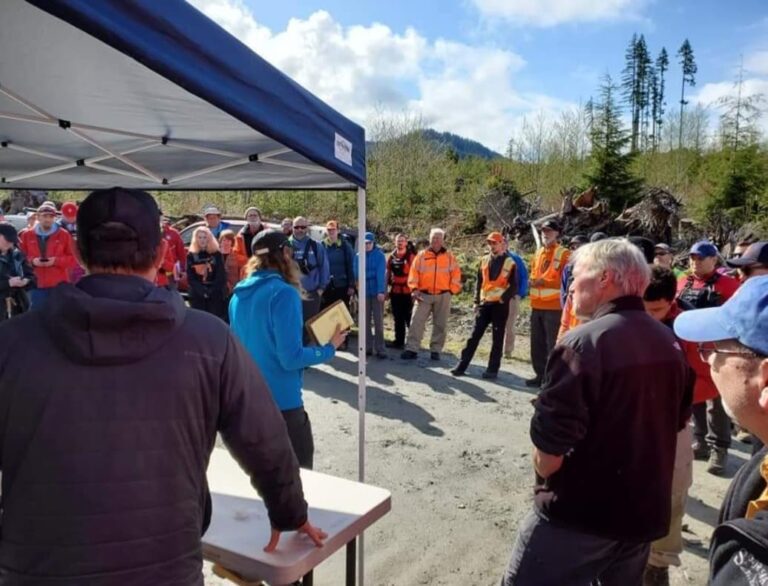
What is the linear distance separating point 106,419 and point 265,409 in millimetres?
399

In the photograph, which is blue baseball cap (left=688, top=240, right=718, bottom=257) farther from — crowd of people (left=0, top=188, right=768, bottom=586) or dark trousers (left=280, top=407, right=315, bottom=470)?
dark trousers (left=280, top=407, right=315, bottom=470)

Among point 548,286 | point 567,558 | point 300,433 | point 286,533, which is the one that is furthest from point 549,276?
point 286,533

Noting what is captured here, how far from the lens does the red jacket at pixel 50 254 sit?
7574 mm

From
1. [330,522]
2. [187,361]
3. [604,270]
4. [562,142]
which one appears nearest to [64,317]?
[187,361]

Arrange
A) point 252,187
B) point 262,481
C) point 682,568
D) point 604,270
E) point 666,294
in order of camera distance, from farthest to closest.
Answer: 1. point 252,187
2. point 682,568
3. point 666,294
4. point 604,270
5. point 262,481

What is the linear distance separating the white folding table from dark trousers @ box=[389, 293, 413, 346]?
6.51 m

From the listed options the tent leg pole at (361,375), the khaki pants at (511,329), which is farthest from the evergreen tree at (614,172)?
the tent leg pole at (361,375)

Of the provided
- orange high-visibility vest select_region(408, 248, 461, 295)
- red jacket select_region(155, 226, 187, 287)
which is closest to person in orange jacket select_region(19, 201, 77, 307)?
red jacket select_region(155, 226, 187, 287)

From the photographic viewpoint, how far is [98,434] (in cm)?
128

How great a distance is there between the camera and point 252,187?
3.90 m

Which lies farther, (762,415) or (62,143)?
(62,143)

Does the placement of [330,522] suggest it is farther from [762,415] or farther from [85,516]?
[762,415]

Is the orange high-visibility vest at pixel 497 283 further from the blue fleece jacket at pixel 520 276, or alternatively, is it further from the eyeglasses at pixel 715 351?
the eyeglasses at pixel 715 351

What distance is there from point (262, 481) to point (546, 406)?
3.29 feet
